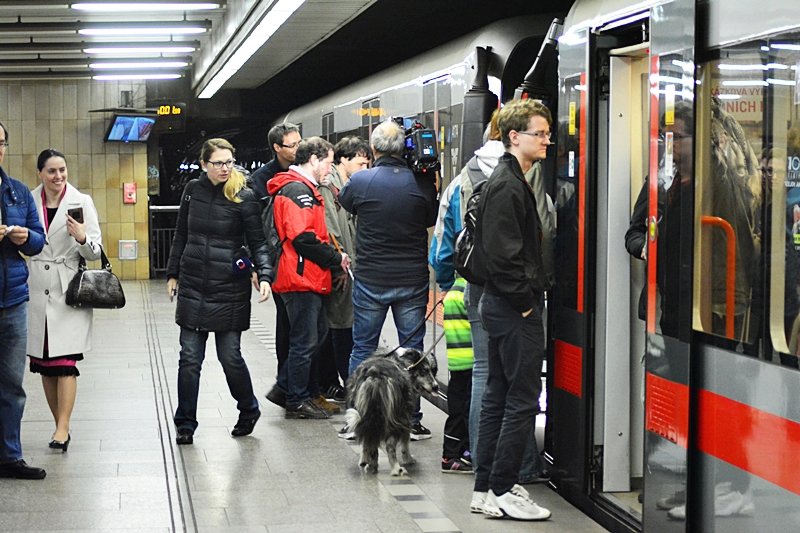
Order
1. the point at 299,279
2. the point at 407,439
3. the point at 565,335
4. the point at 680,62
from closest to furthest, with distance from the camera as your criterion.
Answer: the point at 680,62 → the point at 565,335 → the point at 407,439 → the point at 299,279

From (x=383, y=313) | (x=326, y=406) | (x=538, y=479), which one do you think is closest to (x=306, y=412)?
(x=326, y=406)

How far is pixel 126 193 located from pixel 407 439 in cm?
1655

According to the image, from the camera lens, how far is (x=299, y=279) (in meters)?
8.20

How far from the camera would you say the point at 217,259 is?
25.2 feet

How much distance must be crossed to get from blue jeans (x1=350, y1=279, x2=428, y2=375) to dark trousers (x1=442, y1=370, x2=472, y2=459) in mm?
763

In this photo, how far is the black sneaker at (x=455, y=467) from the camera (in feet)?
22.7

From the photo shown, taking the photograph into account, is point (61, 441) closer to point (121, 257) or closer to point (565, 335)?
point (565, 335)

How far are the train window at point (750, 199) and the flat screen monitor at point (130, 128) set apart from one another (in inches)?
714

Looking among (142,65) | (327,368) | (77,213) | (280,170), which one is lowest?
(327,368)

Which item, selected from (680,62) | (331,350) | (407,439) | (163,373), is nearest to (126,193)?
(163,373)

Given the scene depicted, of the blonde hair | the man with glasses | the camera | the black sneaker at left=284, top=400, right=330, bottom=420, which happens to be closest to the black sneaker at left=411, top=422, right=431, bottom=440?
the black sneaker at left=284, top=400, right=330, bottom=420

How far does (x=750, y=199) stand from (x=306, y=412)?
4.82 meters

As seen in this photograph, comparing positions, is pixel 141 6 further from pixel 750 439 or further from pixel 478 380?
pixel 750 439

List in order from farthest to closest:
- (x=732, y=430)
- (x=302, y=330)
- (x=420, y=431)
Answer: (x=302, y=330) → (x=420, y=431) → (x=732, y=430)
